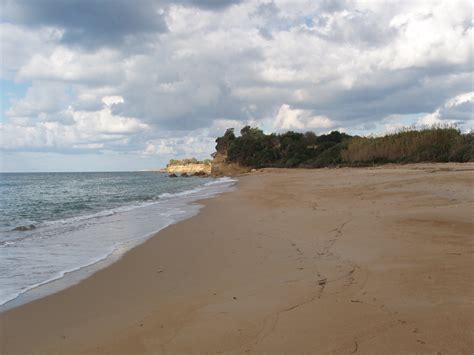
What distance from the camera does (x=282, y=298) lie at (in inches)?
161

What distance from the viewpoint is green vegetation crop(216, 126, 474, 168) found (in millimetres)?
33969

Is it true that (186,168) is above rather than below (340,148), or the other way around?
below

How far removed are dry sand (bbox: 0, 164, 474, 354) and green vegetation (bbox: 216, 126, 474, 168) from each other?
89.3ft

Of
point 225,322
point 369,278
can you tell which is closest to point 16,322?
point 225,322

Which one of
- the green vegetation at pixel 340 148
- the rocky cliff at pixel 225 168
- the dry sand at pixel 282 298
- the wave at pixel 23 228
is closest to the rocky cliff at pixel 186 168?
the green vegetation at pixel 340 148

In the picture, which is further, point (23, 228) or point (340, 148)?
point (340, 148)

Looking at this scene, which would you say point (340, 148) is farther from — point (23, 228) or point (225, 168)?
point (23, 228)

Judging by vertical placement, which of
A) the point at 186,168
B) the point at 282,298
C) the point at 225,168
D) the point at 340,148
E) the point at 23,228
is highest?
the point at 340,148

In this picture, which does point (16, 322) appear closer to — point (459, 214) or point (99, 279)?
point (99, 279)

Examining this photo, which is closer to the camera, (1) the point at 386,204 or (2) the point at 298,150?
(1) the point at 386,204

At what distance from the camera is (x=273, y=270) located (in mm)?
5418

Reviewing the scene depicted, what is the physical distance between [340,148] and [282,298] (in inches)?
2236

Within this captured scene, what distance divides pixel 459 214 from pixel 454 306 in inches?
196

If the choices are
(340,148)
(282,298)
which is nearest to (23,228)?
(282,298)
